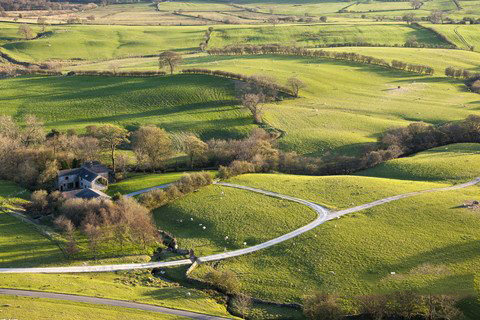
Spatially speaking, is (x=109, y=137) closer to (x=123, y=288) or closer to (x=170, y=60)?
(x=123, y=288)

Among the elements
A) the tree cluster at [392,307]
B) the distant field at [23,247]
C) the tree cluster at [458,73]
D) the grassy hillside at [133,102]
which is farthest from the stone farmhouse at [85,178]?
the tree cluster at [458,73]

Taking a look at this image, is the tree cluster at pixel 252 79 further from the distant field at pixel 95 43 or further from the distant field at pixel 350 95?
the distant field at pixel 95 43

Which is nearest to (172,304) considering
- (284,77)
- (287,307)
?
(287,307)

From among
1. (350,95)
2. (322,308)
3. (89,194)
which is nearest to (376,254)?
(322,308)

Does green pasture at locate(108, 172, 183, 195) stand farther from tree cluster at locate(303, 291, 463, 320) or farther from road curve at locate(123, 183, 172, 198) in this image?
tree cluster at locate(303, 291, 463, 320)

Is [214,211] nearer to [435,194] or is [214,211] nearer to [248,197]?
[248,197]
